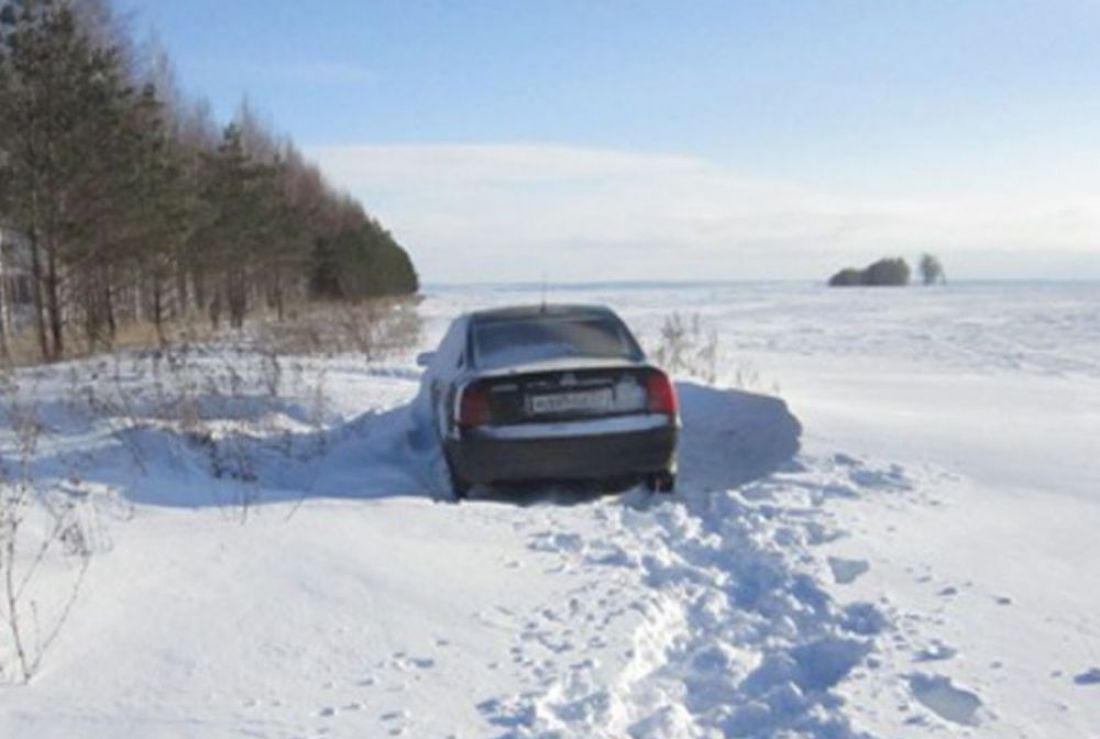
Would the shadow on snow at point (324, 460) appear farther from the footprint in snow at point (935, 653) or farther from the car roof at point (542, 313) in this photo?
the footprint in snow at point (935, 653)

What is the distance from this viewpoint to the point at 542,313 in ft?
27.0

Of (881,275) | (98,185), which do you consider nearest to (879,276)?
(881,275)

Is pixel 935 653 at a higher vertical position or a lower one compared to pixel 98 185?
lower

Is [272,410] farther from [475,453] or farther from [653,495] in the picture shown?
[653,495]

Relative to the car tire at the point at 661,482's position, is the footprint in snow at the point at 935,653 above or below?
above

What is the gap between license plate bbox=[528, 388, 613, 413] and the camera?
702cm

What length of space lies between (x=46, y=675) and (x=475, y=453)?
3655 millimetres

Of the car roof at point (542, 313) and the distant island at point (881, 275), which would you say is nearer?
the car roof at point (542, 313)

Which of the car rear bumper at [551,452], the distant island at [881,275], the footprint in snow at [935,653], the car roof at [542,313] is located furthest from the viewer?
the distant island at [881,275]

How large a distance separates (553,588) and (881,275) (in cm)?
12945

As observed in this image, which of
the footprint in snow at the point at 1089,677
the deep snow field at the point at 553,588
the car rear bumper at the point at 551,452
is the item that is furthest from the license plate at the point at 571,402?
the footprint in snow at the point at 1089,677

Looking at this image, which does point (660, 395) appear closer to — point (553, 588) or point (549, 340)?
point (549, 340)

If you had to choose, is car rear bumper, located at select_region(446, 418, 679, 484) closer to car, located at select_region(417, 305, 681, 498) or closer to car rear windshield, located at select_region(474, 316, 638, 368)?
A: car, located at select_region(417, 305, 681, 498)

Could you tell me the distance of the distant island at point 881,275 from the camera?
12625 cm
